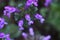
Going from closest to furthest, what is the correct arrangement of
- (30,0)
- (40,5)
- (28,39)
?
(30,0) → (28,39) → (40,5)

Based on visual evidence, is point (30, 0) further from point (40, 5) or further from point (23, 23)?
point (40, 5)

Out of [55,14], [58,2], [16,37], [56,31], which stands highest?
[58,2]

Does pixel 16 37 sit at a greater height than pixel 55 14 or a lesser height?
lesser

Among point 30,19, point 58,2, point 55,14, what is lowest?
point 30,19

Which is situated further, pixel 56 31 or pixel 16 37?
pixel 56 31

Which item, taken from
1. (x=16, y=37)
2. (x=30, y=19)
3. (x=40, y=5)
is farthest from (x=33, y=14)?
(x=40, y=5)

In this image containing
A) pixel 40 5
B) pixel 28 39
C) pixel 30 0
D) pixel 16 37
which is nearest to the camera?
pixel 30 0

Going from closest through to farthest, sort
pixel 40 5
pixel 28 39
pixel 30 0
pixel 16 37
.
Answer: pixel 30 0
pixel 28 39
pixel 16 37
pixel 40 5

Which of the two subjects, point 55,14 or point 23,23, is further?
point 55,14

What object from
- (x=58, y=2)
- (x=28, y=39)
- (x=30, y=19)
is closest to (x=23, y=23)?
(x=30, y=19)

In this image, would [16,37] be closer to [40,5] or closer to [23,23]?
[40,5]
